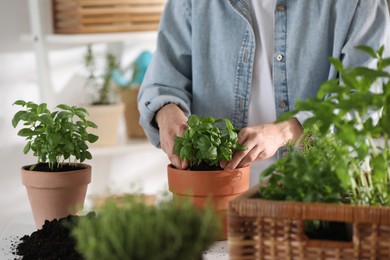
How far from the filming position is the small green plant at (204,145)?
4.94 feet

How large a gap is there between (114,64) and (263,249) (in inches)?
90.3

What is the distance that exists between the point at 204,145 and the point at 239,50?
2.26ft

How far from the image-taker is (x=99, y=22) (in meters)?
3.09

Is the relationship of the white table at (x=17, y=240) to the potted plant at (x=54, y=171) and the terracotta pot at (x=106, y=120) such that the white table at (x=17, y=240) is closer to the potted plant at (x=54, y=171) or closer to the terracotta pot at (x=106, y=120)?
the potted plant at (x=54, y=171)

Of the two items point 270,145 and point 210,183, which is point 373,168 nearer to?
point 210,183

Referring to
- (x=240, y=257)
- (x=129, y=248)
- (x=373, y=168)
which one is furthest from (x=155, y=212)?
(x=373, y=168)

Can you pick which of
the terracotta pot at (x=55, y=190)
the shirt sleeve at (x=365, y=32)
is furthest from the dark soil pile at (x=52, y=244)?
the shirt sleeve at (x=365, y=32)

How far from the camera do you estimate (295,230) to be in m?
1.06

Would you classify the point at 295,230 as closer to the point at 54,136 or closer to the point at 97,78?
the point at 54,136

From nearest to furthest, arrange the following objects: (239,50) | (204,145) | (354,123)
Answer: (354,123)
(204,145)
(239,50)


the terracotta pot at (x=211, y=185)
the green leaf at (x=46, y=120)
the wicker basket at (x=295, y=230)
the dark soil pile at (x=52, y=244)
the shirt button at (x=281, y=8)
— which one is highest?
the shirt button at (x=281, y=8)

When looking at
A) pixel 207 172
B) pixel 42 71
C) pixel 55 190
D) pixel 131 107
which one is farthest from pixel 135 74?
pixel 207 172

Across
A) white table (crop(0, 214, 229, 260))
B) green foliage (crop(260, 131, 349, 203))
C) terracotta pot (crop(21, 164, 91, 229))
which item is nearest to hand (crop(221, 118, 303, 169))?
white table (crop(0, 214, 229, 260))

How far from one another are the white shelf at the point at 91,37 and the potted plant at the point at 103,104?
0.11m
